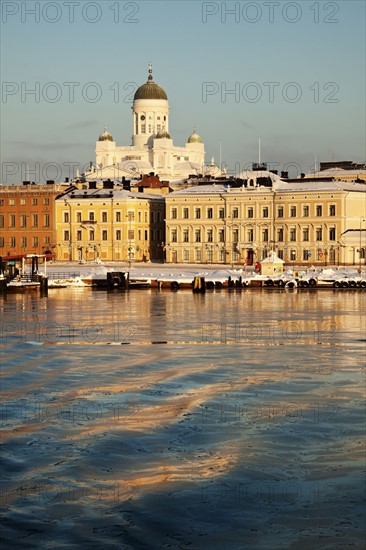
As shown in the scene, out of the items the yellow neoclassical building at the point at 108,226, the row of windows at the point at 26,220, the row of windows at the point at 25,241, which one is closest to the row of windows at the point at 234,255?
the yellow neoclassical building at the point at 108,226

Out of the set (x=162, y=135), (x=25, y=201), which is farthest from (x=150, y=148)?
(x=25, y=201)

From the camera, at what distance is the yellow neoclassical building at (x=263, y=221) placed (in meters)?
102

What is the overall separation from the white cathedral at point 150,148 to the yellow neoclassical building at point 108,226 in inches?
1168

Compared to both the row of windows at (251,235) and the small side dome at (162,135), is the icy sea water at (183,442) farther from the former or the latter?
the small side dome at (162,135)

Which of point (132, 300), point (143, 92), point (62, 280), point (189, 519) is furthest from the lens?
point (143, 92)

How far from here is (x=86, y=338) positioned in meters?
40.1

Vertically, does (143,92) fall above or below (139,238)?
Answer: above

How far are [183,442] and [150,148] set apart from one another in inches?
5177

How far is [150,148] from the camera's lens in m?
152

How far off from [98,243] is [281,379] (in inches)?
3328

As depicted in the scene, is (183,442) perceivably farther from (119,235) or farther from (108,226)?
(108,226)

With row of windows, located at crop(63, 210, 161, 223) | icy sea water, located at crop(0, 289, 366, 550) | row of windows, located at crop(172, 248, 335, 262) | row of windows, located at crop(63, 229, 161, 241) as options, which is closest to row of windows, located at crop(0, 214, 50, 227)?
row of windows, located at crop(63, 210, 161, 223)

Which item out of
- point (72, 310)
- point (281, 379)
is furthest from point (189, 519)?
point (72, 310)

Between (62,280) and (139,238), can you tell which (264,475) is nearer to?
(62,280)
